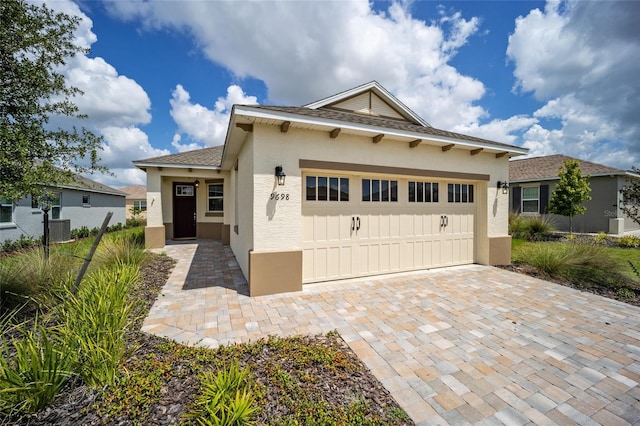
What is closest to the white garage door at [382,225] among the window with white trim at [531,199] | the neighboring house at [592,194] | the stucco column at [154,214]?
the stucco column at [154,214]

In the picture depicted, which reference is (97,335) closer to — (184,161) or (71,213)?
(184,161)

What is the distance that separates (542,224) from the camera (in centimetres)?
1311

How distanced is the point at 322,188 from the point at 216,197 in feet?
30.4

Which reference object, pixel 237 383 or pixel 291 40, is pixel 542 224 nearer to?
pixel 291 40

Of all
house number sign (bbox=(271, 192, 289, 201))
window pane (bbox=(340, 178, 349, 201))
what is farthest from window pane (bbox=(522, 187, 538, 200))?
house number sign (bbox=(271, 192, 289, 201))

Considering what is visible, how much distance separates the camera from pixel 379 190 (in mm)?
6629

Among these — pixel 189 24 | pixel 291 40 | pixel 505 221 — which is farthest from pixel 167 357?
pixel 291 40

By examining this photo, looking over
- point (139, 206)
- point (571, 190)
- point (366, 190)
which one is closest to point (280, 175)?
point (366, 190)

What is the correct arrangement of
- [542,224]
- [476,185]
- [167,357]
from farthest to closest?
[542,224]
[476,185]
[167,357]

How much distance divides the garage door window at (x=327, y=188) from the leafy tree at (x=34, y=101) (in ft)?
13.4

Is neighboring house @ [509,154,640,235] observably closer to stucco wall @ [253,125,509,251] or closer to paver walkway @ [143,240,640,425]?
paver walkway @ [143,240,640,425]

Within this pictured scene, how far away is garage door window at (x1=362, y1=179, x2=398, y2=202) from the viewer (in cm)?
646

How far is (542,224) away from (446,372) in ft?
47.7

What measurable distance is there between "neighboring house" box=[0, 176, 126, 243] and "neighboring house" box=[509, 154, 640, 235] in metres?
23.3
